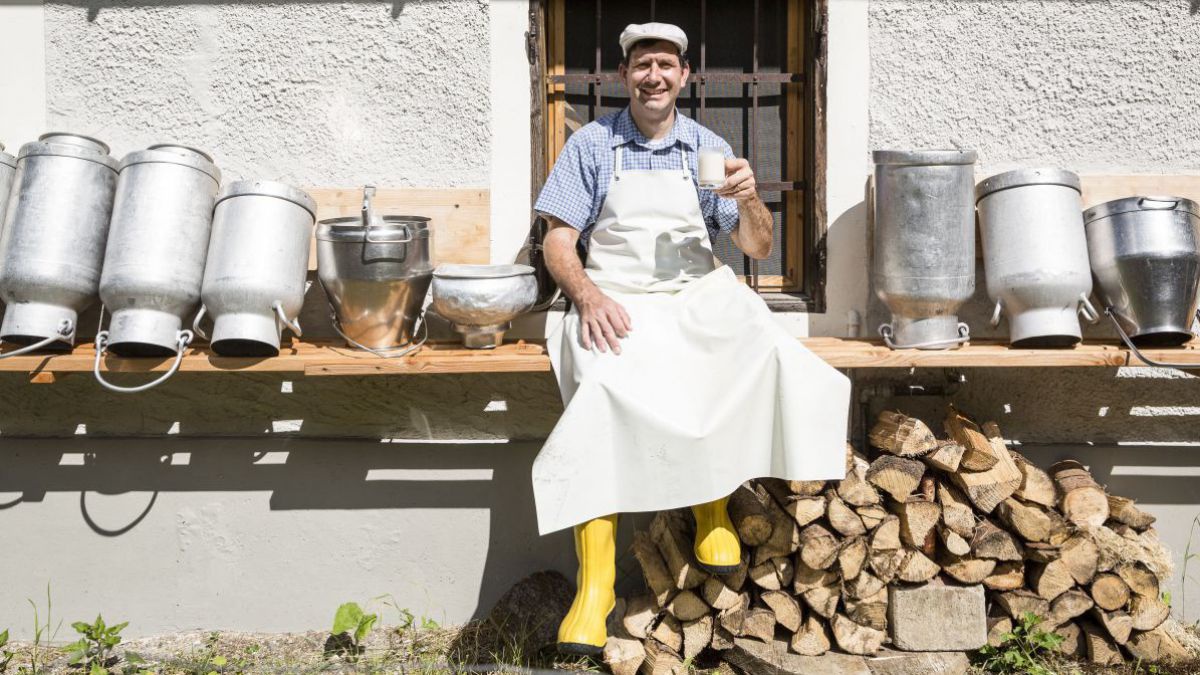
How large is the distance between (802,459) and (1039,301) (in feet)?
3.22

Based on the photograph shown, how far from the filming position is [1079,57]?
3104 millimetres

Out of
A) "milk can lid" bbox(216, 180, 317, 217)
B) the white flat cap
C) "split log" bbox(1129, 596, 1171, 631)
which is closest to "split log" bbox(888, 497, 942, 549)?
"split log" bbox(1129, 596, 1171, 631)

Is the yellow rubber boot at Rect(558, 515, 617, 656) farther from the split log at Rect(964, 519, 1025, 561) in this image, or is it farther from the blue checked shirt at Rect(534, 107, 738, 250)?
the split log at Rect(964, 519, 1025, 561)

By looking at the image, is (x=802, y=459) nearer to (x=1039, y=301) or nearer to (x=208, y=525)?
(x=1039, y=301)

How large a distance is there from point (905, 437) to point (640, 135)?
1.35m

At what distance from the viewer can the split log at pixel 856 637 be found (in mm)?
2811

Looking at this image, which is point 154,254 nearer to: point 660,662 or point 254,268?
point 254,268

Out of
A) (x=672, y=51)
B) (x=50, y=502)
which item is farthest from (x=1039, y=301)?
(x=50, y=502)

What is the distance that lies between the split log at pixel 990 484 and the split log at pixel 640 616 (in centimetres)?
109

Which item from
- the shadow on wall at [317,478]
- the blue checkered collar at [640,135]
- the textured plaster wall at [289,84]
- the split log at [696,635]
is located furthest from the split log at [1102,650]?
the textured plaster wall at [289,84]

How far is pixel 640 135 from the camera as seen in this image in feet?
9.75

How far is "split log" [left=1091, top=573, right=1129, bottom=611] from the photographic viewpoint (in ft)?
9.27

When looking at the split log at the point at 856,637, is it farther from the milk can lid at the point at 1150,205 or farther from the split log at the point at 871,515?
the milk can lid at the point at 1150,205

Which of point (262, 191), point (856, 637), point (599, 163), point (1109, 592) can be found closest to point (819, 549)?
point (856, 637)
